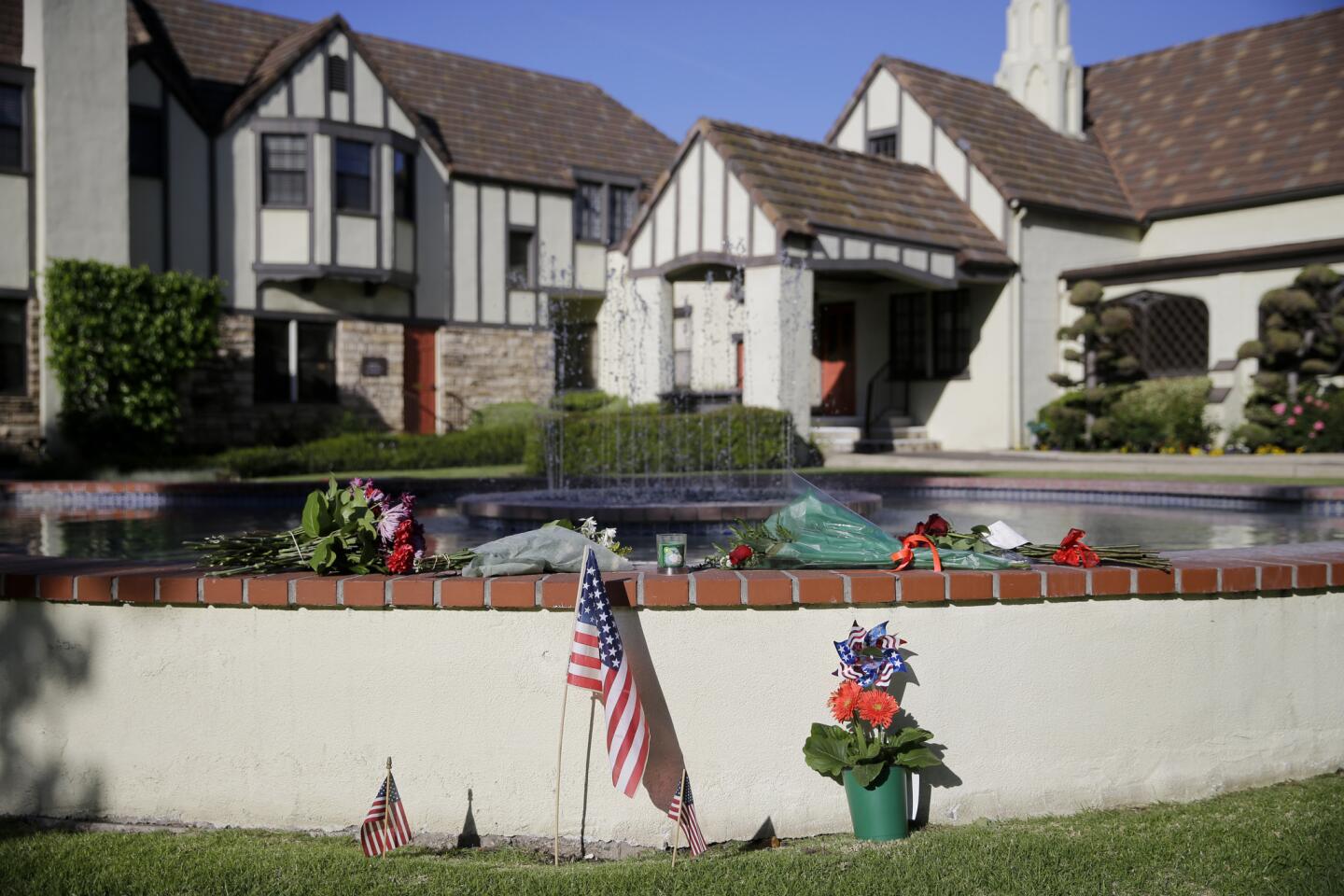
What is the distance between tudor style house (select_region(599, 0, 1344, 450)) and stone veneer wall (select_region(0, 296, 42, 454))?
954 centimetres

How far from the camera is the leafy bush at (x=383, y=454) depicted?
54.4ft

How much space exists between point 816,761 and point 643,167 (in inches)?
982

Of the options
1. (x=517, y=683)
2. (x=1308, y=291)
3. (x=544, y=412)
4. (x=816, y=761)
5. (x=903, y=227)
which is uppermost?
(x=903, y=227)

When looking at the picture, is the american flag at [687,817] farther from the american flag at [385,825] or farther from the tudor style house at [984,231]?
the tudor style house at [984,231]

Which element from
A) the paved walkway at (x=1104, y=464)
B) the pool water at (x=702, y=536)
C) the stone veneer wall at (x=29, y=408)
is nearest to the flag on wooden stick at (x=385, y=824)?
the pool water at (x=702, y=536)

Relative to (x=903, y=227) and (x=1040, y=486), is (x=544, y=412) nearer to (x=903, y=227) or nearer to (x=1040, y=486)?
(x=903, y=227)

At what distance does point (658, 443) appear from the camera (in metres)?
15.7

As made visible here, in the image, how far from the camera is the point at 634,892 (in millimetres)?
3531

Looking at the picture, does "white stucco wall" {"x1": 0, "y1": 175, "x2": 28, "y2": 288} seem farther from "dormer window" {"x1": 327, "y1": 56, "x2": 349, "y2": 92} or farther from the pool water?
the pool water

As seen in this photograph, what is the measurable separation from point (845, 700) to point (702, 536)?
519 centimetres

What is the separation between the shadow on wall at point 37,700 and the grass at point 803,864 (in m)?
0.16

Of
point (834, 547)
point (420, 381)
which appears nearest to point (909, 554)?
point (834, 547)

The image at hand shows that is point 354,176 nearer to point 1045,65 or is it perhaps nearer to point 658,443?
point 658,443

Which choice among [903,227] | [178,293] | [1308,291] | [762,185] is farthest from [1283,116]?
[178,293]
